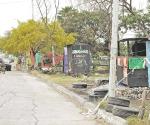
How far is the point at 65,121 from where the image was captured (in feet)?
47.3

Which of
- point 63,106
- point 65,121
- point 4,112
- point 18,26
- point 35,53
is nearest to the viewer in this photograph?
point 65,121

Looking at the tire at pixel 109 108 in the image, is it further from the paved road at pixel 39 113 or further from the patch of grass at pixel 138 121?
the patch of grass at pixel 138 121

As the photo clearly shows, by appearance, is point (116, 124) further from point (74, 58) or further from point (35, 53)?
point (35, 53)

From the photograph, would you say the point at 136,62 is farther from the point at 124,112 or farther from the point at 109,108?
the point at 124,112

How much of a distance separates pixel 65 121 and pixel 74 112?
A: 8.50 feet

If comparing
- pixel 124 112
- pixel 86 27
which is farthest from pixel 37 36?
pixel 124 112

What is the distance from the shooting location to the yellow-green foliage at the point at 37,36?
65250mm

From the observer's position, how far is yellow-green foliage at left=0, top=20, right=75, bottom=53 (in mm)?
65250

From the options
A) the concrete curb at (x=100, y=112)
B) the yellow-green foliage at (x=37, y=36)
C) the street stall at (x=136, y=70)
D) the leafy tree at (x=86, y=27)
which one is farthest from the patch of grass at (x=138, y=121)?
the yellow-green foliage at (x=37, y=36)

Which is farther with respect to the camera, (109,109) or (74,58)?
(74,58)

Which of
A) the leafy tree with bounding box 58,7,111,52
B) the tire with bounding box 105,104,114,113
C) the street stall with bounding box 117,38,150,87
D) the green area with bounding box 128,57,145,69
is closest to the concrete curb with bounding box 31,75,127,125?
the tire with bounding box 105,104,114,113

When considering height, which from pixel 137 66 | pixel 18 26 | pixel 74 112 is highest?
pixel 18 26

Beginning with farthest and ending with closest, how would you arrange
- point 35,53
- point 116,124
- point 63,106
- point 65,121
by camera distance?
point 35,53
point 63,106
point 65,121
point 116,124

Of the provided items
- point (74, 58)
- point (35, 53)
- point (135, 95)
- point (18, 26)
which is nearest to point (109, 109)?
point (135, 95)
